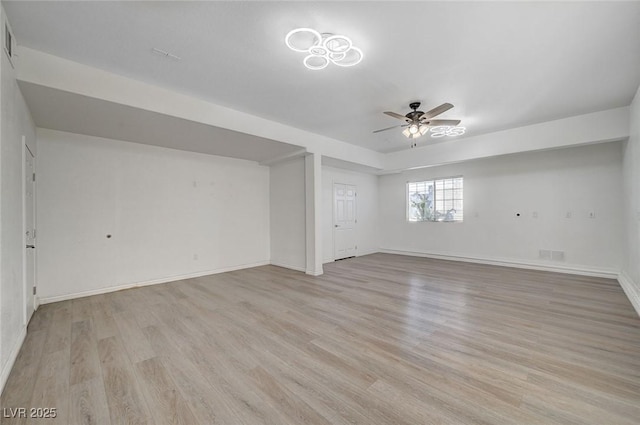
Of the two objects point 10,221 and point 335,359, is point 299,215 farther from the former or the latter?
point 10,221

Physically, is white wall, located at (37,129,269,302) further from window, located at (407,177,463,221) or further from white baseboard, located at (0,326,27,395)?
window, located at (407,177,463,221)

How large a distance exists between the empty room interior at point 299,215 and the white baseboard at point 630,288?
116 millimetres

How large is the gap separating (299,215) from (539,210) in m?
5.36

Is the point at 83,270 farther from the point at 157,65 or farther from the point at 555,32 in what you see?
the point at 555,32

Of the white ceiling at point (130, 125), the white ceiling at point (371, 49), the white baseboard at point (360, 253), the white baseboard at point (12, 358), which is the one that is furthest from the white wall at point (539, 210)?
the white baseboard at point (12, 358)

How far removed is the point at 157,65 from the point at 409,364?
4.08 m

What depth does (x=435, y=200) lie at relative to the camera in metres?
7.55

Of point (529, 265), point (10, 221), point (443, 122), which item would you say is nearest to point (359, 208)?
point (443, 122)

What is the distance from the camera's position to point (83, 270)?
4250mm

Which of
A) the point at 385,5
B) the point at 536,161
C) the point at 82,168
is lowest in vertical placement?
the point at 82,168

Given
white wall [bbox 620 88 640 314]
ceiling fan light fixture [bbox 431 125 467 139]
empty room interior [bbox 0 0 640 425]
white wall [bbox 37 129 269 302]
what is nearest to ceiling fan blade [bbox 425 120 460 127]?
empty room interior [bbox 0 0 640 425]

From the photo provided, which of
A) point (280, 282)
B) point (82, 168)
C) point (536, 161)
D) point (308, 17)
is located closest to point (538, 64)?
point (308, 17)

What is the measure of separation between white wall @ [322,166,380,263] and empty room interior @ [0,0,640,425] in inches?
30.6

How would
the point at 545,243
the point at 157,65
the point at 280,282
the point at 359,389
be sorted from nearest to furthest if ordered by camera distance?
1. the point at 359,389
2. the point at 157,65
3. the point at 280,282
4. the point at 545,243
